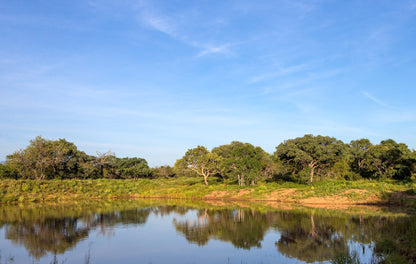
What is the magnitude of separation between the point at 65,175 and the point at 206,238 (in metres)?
53.9

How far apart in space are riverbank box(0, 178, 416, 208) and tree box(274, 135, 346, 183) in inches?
181

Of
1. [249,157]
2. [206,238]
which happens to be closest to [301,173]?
[249,157]

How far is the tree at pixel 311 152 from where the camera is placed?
47156 mm

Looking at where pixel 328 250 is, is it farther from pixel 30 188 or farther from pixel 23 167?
pixel 23 167

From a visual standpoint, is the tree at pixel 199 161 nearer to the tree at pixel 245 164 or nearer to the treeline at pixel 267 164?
the treeline at pixel 267 164

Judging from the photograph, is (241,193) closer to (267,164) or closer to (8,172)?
(267,164)

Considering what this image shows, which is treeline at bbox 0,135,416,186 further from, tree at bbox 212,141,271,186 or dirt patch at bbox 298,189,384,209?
dirt patch at bbox 298,189,384,209

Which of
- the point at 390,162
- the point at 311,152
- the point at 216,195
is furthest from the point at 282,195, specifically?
the point at 390,162

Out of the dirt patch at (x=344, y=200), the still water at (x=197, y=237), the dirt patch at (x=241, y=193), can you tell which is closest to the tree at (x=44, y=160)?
the still water at (x=197, y=237)

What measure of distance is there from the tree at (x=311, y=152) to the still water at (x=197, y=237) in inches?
748

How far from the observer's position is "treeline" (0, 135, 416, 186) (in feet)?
156

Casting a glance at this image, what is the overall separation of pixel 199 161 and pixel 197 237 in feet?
102

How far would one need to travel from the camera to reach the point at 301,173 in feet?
156

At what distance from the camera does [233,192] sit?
1735 inches
